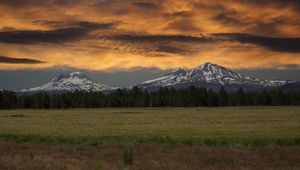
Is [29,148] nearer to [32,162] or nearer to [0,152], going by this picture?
[0,152]

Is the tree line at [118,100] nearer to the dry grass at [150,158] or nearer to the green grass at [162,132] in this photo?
the green grass at [162,132]

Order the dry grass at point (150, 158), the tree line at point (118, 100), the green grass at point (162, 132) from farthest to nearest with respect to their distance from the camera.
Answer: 1. the tree line at point (118, 100)
2. the green grass at point (162, 132)
3. the dry grass at point (150, 158)

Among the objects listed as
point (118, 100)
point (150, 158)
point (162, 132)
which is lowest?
point (162, 132)

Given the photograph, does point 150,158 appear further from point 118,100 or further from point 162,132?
point 118,100

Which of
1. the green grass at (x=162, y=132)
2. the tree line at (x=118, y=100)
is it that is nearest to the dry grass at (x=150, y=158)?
the green grass at (x=162, y=132)

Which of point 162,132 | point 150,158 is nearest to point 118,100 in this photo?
point 162,132

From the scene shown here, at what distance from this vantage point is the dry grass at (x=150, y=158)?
18.8m

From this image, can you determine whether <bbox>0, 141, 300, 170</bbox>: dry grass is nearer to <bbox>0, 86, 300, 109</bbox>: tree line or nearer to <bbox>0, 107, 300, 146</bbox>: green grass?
<bbox>0, 107, 300, 146</bbox>: green grass

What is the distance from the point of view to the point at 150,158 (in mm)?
21844

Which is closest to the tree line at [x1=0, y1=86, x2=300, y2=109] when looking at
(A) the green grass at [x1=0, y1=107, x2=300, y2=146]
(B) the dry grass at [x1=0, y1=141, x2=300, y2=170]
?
(A) the green grass at [x1=0, y1=107, x2=300, y2=146]

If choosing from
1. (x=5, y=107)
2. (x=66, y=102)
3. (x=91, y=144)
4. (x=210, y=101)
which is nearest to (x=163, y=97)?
(x=210, y=101)

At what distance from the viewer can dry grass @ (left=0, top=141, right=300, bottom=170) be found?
18.8 meters

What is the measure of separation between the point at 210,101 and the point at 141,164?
175645 millimetres

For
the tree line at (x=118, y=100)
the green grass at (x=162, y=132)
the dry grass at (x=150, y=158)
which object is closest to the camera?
the dry grass at (x=150, y=158)
